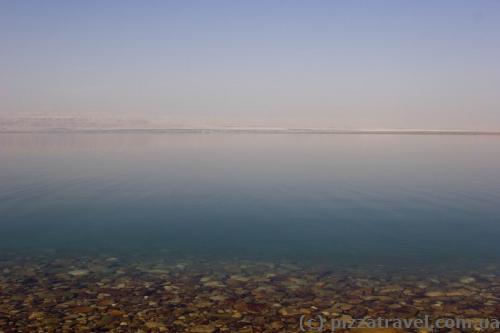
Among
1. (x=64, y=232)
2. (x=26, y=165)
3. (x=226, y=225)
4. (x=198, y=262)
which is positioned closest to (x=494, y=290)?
(x=198, y=262)

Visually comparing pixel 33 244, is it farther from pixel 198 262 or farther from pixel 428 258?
Answer: pixel 428 258

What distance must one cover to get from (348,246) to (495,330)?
504 cm

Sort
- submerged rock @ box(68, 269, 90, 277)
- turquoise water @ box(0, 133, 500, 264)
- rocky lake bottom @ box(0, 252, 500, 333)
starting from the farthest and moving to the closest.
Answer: turquoise water @ box(0, 133, 500, 264), submerged rock @ box(68, 269, 90, 277), rocky lake bottom @ box(0, 252, 500, 333)

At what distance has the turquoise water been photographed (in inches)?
474

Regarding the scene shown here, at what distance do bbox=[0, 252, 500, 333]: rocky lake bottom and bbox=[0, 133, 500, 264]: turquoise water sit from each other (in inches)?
34.8

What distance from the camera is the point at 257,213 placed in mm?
15875

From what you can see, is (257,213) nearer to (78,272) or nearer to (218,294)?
(218,294)

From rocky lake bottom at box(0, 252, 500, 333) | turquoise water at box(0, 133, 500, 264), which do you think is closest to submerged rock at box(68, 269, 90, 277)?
rocky lake bottom at box(0, 252, 500, 333)

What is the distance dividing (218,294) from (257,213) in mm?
6930

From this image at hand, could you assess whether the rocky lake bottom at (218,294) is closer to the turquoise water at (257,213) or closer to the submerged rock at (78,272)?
the submerged rock at (78,272)

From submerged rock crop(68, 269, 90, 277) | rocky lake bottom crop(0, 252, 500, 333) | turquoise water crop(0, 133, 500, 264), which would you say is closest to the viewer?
rocky lake bottom crop(0, 252, 500, 333)

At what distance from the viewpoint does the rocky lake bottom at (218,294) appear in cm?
772

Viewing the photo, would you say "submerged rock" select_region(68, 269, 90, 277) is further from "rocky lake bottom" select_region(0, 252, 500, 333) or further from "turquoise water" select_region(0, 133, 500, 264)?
"turquoise water" select_region(0, 133, 500, 264)

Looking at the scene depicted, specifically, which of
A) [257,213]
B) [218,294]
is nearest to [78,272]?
[218,294]
